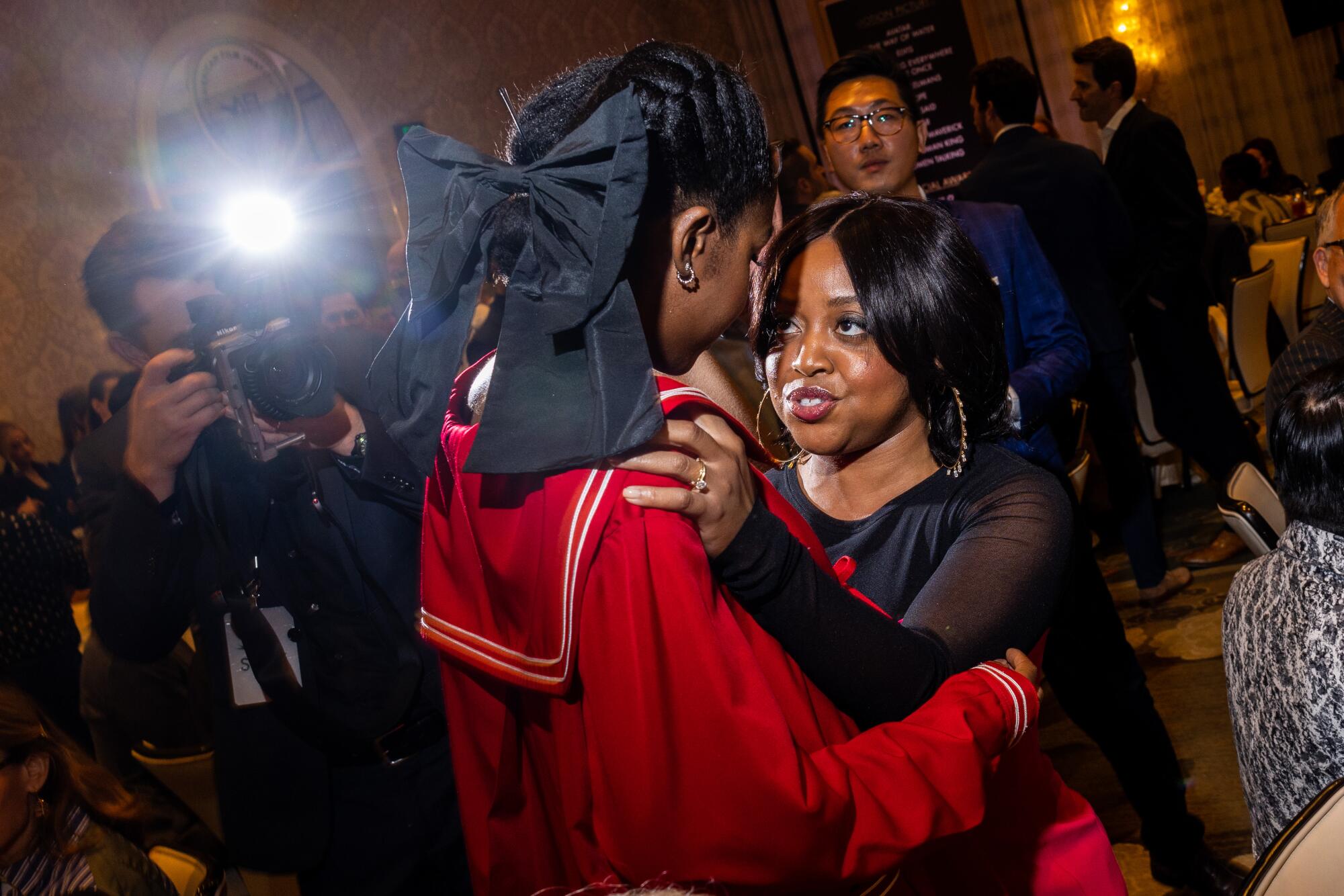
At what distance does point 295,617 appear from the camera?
1.62 metres

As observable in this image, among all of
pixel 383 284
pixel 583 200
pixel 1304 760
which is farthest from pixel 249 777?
pixel 383 284

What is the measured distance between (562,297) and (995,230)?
166 cm

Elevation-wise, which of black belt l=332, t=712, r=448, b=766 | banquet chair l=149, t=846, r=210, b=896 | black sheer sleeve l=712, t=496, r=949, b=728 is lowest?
banquet chair l=149, t=846, r=210, b=896

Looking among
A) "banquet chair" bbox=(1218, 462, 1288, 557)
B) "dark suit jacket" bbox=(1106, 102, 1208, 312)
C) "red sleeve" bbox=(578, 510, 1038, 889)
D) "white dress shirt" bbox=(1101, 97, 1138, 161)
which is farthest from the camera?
"white dress shirt" bbox=(1101, 97, 1138, 161)

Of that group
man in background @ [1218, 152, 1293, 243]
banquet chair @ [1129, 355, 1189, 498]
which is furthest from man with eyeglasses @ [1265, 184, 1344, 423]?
man in background @ [1218, 152, 1293, 243]

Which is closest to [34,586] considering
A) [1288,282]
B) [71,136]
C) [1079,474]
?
[71,136]

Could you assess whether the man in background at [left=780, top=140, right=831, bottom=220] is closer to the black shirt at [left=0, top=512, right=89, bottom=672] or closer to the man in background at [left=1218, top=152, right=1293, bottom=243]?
the black shirt at [left=0, top=512, right=89, bottom=672]

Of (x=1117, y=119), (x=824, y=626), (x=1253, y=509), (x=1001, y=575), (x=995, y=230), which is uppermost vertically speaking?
(x=1117, y=119)

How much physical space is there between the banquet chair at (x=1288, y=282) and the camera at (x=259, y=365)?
480 cm

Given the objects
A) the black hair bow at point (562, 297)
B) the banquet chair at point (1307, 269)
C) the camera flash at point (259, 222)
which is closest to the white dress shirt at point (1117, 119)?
the banquet chair at point (1307, 269)

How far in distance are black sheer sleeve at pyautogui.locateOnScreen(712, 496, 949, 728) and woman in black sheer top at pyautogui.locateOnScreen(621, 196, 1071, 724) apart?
0.43 feet

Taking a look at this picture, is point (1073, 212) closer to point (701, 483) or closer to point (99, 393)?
point (701, 483)

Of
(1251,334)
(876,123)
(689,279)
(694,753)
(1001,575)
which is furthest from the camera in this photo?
(1251,334)

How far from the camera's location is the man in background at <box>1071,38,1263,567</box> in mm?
3625
